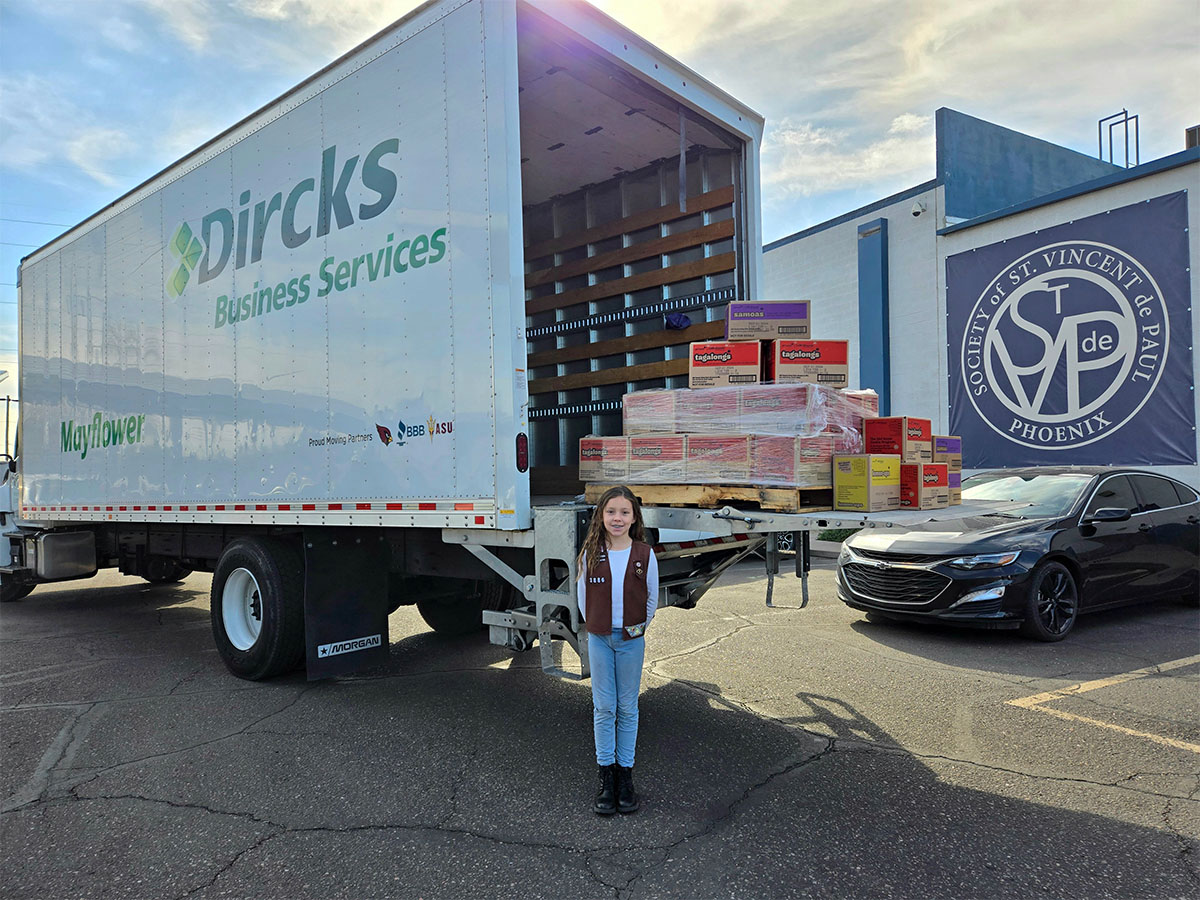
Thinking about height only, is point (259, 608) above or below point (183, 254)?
below

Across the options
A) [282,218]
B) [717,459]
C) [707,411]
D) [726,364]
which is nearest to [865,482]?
[717,459]

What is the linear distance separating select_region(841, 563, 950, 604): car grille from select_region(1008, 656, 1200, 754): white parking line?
4.20ft

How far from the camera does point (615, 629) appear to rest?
3637 mm

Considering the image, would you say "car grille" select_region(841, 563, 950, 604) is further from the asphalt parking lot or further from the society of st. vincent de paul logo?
the society of st. vincent de paul logo

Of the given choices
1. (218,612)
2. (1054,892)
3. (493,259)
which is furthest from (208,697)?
(1054,892)

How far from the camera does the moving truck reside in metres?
4.32

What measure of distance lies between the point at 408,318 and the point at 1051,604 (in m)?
5.56

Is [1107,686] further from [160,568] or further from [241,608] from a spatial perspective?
[160,568]

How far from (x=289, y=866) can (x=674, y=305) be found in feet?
14.6

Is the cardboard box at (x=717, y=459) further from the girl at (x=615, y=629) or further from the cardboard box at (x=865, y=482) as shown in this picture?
A: the girl at (x=615, y=629)

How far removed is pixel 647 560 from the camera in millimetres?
3705

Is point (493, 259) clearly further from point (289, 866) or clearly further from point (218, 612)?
point (218, 612)

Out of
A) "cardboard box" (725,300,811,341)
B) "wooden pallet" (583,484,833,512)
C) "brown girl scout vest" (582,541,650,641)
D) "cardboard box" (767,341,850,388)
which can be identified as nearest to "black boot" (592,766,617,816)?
"brown girl scout vest" (582,541,650,641)

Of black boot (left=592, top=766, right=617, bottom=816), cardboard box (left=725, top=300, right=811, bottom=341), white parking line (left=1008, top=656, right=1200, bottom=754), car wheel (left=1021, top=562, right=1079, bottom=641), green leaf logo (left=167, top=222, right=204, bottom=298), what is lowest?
white parking line (left=1008, top=656, right=1200, bottom=754)
